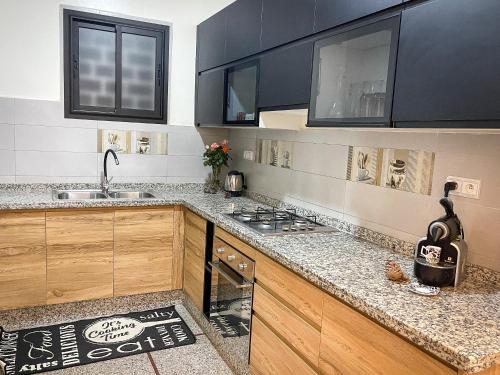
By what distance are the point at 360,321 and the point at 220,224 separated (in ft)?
3.96

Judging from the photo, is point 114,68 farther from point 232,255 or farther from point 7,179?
point 232,255

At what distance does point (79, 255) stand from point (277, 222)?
1.45 metres

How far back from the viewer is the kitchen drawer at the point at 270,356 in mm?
1726

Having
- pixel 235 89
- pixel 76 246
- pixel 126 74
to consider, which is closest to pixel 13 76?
pixel 126 74

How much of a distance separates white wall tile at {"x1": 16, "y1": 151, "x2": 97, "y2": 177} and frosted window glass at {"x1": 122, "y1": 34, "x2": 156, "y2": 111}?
0.57 metres

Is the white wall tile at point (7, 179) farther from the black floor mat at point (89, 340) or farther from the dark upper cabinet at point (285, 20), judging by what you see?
the dark upper cabinet at point (285, 20)

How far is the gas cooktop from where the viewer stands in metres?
2.26

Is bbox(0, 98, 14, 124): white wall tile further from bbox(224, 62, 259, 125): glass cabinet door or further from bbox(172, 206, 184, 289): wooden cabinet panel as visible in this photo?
bbox(224, 62, 259, 125): glass cabinet door

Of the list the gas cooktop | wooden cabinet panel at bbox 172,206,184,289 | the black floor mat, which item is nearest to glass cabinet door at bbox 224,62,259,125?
the gas cooktop

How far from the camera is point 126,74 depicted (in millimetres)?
3416

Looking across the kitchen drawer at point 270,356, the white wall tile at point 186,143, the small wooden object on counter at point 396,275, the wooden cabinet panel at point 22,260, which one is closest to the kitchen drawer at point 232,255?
the kitchen drawer at point 270,356

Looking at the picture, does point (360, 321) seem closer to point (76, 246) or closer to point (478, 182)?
point (478, 182)

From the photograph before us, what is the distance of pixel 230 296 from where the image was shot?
2.36 m

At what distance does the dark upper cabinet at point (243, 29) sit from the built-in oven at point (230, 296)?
1260 millimetres
